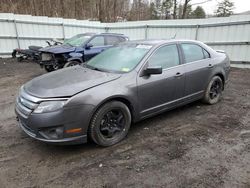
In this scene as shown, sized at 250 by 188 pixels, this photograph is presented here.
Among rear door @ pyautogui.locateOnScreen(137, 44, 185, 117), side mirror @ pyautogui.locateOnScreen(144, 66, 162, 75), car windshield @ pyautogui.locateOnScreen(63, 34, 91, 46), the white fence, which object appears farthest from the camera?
the white fence

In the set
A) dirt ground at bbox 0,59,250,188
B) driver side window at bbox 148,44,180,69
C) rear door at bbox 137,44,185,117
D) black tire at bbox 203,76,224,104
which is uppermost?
driver side window at bbox 148,44,180,69

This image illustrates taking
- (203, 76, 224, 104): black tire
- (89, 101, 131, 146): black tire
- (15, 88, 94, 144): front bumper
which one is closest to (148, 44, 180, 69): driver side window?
(89, 101, 131, 146): black tire

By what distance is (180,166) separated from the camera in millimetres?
2873

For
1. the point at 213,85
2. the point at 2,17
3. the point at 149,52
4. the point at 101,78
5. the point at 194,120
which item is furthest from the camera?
the point at 2,17

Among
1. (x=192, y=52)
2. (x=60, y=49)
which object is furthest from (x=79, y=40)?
(x=192, y=52)

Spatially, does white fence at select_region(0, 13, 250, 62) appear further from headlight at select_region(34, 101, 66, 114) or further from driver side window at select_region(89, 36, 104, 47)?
headlight at select_region(34, 101, 66, 114)

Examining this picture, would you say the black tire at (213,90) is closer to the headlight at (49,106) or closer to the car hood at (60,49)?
the headlight at (49,106)

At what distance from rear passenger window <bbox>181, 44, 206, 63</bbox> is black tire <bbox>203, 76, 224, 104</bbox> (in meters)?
0.67

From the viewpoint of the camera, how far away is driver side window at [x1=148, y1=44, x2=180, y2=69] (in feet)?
12.7

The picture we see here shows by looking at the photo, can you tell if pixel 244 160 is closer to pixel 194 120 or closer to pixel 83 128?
pixel 194 120

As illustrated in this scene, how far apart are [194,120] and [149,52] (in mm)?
1680

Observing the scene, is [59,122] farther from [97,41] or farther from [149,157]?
[97,41]

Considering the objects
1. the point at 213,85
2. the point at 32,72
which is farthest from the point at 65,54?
the point at 213,85

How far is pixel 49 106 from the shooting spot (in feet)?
9.44
